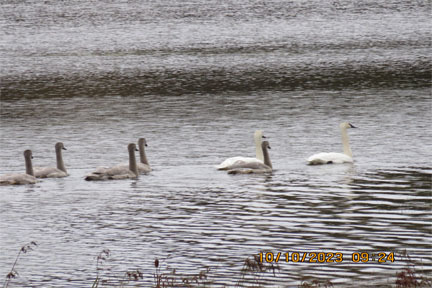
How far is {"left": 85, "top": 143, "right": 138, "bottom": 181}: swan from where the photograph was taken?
2378cm

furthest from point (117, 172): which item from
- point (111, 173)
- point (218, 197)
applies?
point (218, 197)

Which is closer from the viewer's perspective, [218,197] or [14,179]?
[218,197]

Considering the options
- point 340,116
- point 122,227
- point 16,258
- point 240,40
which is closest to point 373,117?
point 340,116

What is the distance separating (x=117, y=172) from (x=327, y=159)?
201 inches

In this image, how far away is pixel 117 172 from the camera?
79.0ft

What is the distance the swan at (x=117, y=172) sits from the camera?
936 inches

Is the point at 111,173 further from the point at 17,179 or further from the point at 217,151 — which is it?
the point at 217,151

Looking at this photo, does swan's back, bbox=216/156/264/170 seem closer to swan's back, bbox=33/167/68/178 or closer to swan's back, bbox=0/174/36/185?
swan's back, bbox=33/167/68/178

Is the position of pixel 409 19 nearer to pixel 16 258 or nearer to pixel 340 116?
pixel 340 116

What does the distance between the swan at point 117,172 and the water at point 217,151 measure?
24 centimetres

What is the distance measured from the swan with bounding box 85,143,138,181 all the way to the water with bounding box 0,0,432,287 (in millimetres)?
244
